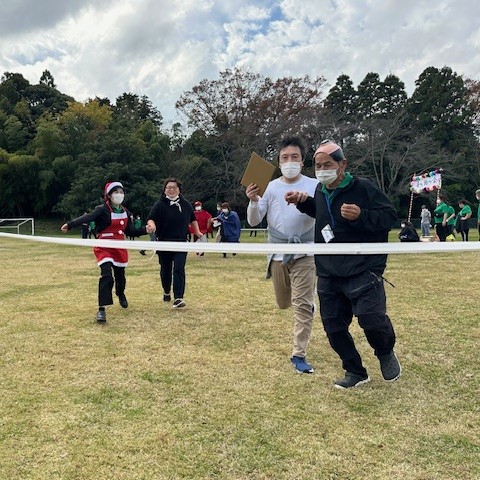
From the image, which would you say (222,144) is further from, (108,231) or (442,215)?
(108,231)

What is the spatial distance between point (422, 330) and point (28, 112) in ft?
142

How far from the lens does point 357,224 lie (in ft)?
10.4

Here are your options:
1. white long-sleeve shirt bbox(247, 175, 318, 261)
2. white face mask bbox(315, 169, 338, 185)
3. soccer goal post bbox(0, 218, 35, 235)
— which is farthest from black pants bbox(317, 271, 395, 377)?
soccer goal post bbox(0, 218, 35, 235)

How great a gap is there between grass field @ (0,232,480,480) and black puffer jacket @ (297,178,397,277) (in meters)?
0.92

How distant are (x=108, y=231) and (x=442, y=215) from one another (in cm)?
1242

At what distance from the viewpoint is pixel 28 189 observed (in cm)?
3519

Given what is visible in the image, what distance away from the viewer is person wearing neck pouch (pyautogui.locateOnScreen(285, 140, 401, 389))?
10.3 ft

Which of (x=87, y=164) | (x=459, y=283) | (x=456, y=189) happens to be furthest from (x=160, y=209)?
(x=456, y=189)

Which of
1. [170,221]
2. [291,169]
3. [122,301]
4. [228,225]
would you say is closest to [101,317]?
[122,301]

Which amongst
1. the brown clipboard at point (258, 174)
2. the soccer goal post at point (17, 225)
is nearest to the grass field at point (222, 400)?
the brown clipboard at point (258, 174)

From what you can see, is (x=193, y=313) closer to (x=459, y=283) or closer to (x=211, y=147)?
(x=459, y=283)

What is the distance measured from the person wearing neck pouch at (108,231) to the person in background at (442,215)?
452 inches

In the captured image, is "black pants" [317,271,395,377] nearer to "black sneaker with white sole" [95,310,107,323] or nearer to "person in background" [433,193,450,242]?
"black sneaker with white sole" [95,310,107,323]

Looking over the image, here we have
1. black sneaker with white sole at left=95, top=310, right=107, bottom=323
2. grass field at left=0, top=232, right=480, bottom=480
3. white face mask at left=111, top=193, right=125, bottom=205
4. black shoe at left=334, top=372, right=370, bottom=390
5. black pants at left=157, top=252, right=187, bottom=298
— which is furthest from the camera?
black pants at left=157, top=252, right=187, bottom=298
